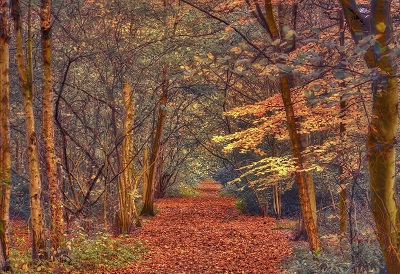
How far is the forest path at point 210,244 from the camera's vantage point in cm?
1188

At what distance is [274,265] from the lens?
38.9ft

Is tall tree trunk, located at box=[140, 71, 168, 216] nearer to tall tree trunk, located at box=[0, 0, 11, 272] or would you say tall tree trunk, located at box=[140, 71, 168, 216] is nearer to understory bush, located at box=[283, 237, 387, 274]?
tall tree trunk, located at box=[0, 0, 11, 272]

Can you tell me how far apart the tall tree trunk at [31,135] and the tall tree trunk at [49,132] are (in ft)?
1.22

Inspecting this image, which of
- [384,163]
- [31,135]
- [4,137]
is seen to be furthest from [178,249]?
[384,163]

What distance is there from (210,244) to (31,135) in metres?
7.84

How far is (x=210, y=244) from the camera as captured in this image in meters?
15.0

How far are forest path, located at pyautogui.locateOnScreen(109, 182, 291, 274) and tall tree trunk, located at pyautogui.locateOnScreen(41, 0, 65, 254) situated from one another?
208 cm

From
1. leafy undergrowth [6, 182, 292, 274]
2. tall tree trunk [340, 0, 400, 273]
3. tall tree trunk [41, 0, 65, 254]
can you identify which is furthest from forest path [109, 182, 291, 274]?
tall tree trunk [340, 0, 400, 273]

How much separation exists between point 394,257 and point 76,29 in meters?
11.2

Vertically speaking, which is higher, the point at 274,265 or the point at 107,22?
the point at 107,22

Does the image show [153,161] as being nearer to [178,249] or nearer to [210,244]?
[210,244]

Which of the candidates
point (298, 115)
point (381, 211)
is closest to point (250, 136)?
point (298, 115)

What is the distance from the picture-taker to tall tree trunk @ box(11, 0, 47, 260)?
8798 millimetres

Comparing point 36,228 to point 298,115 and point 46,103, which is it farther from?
point 298,115
